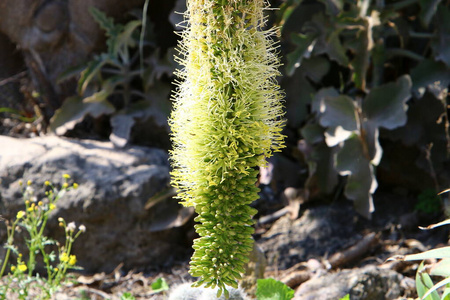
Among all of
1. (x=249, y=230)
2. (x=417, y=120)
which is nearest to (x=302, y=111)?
(x=417, y=120)

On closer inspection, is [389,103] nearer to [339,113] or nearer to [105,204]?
[339,113]

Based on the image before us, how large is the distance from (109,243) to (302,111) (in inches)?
73.2

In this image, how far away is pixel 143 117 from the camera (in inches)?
165

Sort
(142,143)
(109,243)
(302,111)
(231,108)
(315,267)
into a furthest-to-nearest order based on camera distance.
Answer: (142,143) < (302,111) < (109,243) < (315,267) < (231,108)

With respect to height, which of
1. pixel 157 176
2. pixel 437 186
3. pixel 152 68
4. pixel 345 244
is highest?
pixel 152 68

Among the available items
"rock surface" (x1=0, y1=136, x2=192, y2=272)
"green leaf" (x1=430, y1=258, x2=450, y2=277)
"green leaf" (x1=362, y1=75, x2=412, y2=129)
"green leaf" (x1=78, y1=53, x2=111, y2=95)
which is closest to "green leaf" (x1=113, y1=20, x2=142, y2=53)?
"green leaf" (x1=78, y1=53, x2=111, y2=95)

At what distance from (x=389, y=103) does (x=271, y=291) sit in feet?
6.12

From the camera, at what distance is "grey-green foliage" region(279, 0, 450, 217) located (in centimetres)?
344

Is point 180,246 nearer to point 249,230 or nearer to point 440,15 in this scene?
point 249,230

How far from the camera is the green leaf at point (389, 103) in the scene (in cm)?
338

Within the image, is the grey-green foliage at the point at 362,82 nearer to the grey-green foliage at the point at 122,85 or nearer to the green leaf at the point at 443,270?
the grey-green foliage at the point at 122,85

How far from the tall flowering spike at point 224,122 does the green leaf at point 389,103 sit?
175 centimetres

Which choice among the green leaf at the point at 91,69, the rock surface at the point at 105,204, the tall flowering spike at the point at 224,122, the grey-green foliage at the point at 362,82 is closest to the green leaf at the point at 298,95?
the grey-green foliage at the point at 362,82

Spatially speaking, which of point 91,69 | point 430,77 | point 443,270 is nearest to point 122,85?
point 91,69
